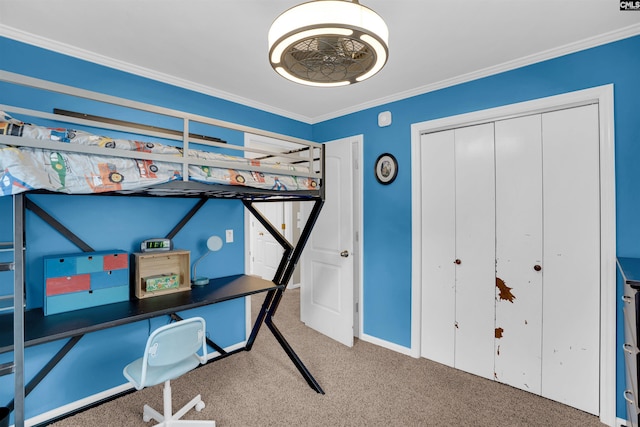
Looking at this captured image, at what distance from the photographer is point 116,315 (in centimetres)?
176

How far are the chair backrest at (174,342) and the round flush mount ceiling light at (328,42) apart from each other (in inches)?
56.4

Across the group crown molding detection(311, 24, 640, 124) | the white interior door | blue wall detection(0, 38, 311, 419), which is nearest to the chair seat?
blue wall detection(0, 38, 311, 419)

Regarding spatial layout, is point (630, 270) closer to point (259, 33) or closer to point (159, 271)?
point (259, 33)

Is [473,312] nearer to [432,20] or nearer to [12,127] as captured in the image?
[432,20]

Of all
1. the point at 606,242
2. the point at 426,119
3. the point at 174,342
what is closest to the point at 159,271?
the point at 174,342

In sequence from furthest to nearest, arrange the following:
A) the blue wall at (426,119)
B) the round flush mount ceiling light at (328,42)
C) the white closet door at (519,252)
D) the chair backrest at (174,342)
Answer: the white closet door at (519,252)
the blue wall at (426,119)
the chair backrest at (174,342)
the round flush mount ceiling light at (328,42)

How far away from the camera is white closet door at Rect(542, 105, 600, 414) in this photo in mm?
2059

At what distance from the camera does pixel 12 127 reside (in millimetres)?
1292

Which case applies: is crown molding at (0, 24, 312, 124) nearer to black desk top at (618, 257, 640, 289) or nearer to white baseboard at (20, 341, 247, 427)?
white baseboard at (20, 341, 247, 427)

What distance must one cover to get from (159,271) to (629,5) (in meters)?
3.34

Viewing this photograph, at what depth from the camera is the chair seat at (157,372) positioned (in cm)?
168

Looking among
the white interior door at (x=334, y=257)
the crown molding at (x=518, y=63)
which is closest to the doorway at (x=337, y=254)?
the white interior door at (x=334, y=257)

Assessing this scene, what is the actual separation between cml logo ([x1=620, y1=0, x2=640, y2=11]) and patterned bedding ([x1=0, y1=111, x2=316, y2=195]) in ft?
7.47

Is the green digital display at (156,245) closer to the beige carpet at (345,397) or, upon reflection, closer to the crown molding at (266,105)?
the beige carpet at (345,397)
